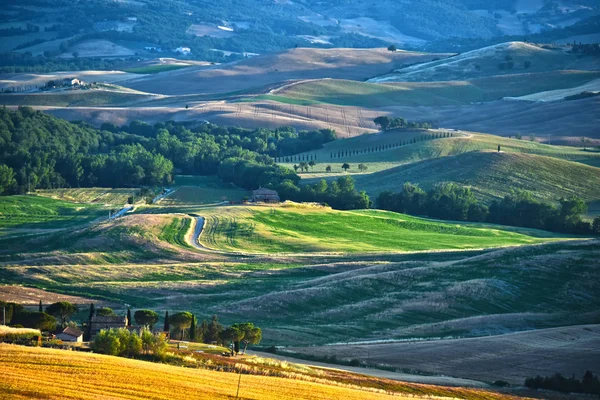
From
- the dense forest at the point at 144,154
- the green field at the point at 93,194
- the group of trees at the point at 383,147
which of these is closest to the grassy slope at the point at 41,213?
the green field at the point at 93,194

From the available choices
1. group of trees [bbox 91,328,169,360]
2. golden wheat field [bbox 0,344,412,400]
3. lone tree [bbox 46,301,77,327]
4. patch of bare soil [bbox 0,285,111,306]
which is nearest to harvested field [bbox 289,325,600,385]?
golden wheat field [bbox 0,344,412,400]

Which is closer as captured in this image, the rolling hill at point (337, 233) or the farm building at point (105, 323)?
the farm building at point (105, 323)

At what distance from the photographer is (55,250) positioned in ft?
293

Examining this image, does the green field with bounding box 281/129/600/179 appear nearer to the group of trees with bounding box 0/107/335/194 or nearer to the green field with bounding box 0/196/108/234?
the group of trees with bounding box 0/107/335/194

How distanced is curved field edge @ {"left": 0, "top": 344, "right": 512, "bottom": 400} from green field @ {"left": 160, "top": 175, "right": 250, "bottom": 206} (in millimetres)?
77113

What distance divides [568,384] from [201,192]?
84.9 m

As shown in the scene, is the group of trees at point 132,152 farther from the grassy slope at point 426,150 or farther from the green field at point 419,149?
the grassy slope at point 426,150

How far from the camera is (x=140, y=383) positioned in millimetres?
33875

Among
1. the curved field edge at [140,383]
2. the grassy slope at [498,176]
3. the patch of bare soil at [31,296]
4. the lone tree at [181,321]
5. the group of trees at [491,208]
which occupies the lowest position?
the patch of bare soil at [31,296]

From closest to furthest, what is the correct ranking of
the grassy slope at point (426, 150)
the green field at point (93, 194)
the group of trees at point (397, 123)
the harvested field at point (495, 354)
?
the harvested field at point (495, 354) → the green field at point (93, 194) → the grassy slope at point (426, 150) → the group of trees at point (397, 123)

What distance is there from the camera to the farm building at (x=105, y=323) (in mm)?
52438

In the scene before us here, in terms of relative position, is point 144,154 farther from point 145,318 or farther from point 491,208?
point 145,318

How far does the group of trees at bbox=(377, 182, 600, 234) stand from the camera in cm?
10969

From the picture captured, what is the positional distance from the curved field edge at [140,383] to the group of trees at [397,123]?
133m
